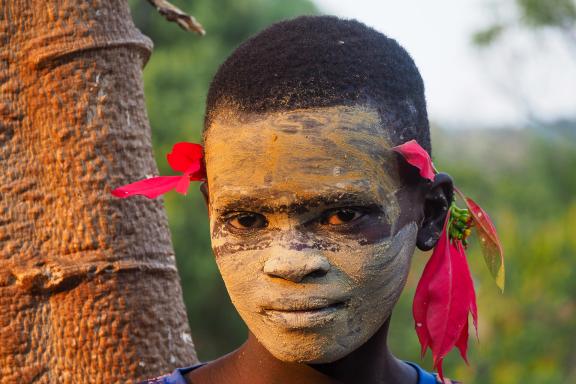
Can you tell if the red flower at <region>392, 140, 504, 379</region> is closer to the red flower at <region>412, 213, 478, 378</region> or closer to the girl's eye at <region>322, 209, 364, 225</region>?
the red flower at <region>412, 213, 478, 378</region>

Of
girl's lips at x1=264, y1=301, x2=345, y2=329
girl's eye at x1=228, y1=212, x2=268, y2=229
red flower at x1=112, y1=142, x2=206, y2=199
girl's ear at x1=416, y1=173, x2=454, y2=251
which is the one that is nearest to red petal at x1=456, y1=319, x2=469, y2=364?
girl's ear at x1=416, y1=173, x2=454, y2=251

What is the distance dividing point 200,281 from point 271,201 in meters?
11.2

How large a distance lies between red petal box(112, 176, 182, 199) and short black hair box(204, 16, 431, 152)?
20cm

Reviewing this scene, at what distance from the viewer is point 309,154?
233 cm

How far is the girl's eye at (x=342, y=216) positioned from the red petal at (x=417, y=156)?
187 mm

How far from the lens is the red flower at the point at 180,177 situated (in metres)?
2.55

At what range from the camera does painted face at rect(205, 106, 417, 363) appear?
7.52 feet

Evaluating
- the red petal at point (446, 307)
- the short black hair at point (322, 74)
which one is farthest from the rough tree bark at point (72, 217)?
the red petal at point (446, 307)

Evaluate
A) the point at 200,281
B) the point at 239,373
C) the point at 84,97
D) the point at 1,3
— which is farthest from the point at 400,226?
the point at 200,281

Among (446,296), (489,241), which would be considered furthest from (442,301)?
(489,241)

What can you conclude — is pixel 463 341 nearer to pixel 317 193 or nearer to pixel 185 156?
pixel 317 193

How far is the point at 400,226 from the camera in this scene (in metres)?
2.44

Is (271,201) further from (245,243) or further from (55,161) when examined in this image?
(55,161)

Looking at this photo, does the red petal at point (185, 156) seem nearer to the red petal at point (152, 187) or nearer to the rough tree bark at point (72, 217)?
the red petal at point (152, 187)
